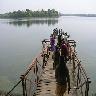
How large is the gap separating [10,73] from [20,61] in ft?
21.1

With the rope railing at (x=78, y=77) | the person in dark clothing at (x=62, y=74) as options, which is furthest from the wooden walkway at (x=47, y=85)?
the person in dark clothing at (x=62, y=74)

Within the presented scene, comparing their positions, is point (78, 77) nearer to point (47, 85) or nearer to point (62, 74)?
point (47, 85)

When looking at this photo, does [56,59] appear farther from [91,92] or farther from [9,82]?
[9,82]

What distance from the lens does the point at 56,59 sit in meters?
12.4

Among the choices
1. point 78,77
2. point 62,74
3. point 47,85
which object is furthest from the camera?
point 78,77

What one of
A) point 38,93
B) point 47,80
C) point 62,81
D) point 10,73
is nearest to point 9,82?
point 10,73

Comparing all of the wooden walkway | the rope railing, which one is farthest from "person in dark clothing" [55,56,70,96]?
the wooden walkway

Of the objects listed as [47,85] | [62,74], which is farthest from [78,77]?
[62,74]

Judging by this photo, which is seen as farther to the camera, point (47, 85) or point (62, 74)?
point (47, 85)

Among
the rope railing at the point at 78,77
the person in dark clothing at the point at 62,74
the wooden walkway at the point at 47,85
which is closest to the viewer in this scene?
the person in dark clothing at the point at 62,74

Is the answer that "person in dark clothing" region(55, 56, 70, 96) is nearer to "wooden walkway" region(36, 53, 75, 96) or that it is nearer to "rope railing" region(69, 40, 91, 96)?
"rope railing" region(69, 40, 91, 96)

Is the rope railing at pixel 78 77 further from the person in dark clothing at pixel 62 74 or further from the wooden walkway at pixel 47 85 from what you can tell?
the person in dark clothing at pixel 62 74

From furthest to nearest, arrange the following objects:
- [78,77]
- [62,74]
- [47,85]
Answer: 1. [78,77]
2. [47,85]
3. [62,74]

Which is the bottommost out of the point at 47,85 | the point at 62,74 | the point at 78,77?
the point at 78,77
